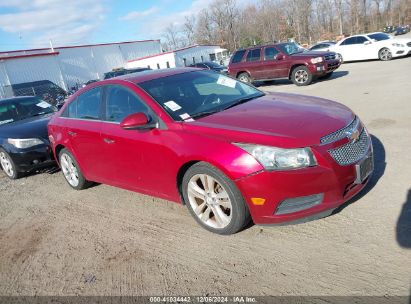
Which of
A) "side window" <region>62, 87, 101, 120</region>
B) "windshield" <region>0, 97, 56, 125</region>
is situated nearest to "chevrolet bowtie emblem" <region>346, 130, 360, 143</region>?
"side window" <region>62, 87, 101, 120</region>

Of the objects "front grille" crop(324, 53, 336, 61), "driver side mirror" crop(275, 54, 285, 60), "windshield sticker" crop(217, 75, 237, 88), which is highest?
"windshield sticker" crop(217, 75, 237, 88)

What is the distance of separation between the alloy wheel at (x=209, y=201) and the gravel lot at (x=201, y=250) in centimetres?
18

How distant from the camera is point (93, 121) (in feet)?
15.7

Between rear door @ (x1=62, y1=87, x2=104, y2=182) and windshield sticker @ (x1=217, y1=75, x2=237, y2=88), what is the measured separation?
1.60 metres

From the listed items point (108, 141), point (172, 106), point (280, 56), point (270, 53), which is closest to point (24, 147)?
point (108, 141)

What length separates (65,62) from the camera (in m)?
39.2

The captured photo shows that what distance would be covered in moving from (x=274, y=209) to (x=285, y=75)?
12478 millimetres

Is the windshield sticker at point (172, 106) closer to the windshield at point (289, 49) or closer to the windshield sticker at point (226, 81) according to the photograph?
the windshield sticker at point (226, 81)

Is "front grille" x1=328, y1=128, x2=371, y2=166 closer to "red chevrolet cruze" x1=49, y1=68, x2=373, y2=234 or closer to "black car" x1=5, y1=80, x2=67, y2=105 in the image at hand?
"red chevrolet cruze" x1=49, y1=68, x2=373, y2=234

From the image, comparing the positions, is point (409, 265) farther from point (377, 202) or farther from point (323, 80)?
point (323, 80)

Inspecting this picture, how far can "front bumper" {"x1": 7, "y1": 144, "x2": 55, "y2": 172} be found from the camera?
6695 mm

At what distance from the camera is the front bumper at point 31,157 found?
264 inches

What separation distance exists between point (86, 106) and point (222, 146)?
2.62 m

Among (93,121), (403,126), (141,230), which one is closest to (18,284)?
(141,230)
